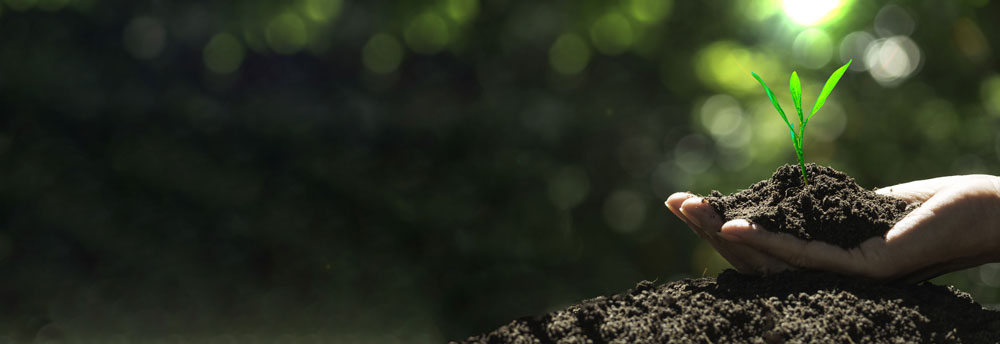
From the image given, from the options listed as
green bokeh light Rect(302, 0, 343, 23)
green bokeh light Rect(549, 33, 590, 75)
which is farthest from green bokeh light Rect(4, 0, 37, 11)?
green bokeh light Rect(549, 33, 590, 75)

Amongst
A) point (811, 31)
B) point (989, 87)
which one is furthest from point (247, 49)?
point (989, 87)

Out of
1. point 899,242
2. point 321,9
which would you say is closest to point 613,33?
point 321,9

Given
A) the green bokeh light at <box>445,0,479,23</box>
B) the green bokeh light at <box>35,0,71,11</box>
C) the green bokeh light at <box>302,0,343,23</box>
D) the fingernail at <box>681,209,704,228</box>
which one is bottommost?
the fingernail at <box>681,209,704,228</box>

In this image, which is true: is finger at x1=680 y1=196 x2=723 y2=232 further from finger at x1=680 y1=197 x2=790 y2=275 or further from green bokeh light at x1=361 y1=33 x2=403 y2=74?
green bokeh light at x1=361 y1=33 x2=403 y2=74

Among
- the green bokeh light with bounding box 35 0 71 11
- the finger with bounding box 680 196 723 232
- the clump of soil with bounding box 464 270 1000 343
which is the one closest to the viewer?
the clump of soil with bounding box 464 270 1000 343

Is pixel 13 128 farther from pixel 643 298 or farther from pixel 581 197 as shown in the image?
pixel 643 298
